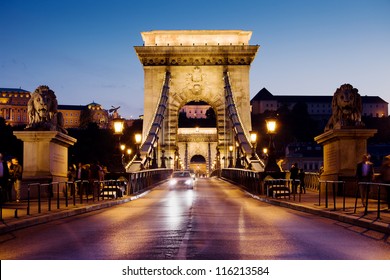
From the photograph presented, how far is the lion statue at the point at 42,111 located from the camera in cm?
2345

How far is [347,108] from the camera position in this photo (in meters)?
23.7

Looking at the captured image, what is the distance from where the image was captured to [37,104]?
939 inches

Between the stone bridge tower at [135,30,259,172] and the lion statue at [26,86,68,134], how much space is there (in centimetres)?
4283

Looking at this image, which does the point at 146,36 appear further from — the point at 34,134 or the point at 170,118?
the point at 34,134

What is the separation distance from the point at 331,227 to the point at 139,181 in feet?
61.6

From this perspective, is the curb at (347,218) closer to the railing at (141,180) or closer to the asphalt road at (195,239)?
the asphalt road at (195,239)

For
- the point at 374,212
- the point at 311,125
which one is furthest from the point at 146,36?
the point at 311,125

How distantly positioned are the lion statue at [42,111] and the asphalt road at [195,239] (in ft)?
24.3

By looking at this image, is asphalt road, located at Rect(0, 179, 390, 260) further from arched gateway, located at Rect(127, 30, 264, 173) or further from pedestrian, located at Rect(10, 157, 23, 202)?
arched gateway, located at Rect(127, 30, 264, 173)

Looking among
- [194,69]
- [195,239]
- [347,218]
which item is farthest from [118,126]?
[194,69]

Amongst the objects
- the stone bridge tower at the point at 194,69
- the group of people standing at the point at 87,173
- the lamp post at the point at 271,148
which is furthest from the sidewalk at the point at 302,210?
the stone bridge tower at the point at 194,69

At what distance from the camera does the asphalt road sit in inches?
371

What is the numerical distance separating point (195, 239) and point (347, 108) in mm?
13915
